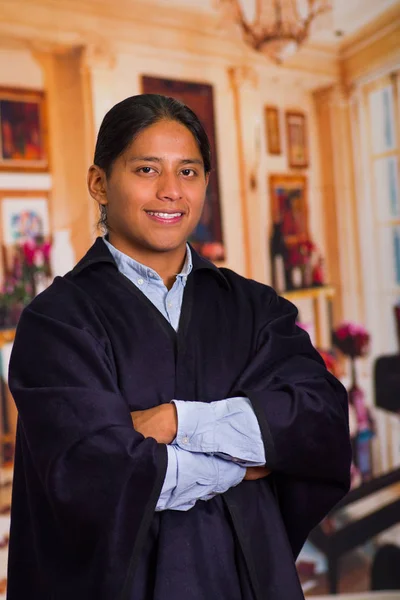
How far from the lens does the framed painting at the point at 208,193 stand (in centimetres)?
285

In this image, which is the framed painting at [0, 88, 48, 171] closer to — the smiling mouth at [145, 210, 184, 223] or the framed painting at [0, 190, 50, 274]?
the framed painting at [0, 190, 50, 274]

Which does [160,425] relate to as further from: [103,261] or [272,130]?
[272,130]

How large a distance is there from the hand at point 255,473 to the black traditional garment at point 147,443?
3cm

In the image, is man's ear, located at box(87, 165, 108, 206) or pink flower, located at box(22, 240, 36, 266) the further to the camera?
pink flower, located at box(22, 240, 36, 266)

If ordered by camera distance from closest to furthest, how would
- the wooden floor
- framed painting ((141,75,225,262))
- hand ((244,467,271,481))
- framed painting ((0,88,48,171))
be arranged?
hand ((244,467,271,481))
framed painting ((0,88,48,171))
framed painting ((141,75,225,262))
the wooden floor

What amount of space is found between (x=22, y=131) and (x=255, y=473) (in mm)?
1730

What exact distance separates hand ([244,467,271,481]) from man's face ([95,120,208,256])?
476mm

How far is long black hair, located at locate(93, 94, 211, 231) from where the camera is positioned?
1375mm

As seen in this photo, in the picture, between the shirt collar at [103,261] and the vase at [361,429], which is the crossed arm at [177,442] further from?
the vase at [361,429]

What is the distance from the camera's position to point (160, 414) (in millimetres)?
1255

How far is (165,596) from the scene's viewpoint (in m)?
1.25

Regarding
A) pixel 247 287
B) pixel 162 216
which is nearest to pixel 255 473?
pixel 247 287

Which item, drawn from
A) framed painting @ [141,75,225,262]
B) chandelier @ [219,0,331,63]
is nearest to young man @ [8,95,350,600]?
framed painting @ [141,75,225,262]

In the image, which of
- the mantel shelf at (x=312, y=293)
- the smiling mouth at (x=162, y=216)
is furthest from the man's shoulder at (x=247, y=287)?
the mantel shelf at (x=312, y=293)
